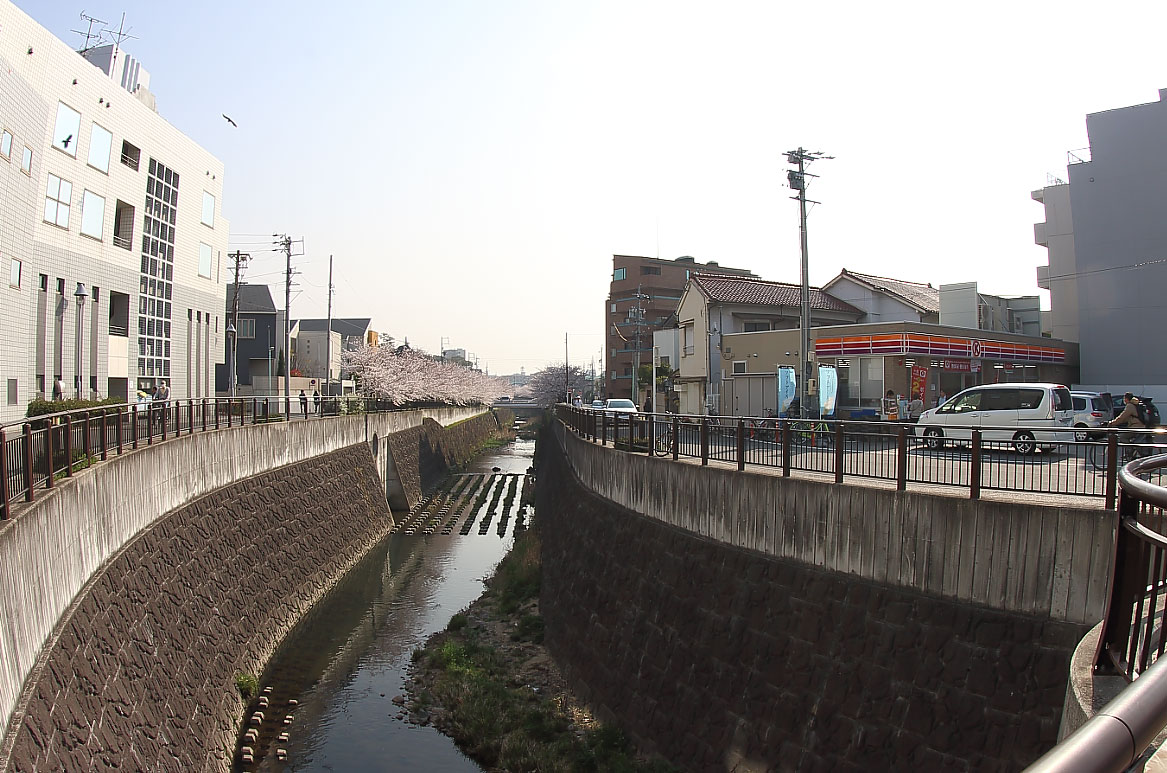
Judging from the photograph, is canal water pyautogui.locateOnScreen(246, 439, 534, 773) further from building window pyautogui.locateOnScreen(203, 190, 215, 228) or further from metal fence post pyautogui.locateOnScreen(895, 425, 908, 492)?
building window pyautogui.locateOnScreen(203, 190, 215, 228)

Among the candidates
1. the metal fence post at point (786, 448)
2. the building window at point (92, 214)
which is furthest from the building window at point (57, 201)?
the metal fence post at point (786, 448)

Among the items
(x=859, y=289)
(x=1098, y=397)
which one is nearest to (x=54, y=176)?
(x=1098, y=397)

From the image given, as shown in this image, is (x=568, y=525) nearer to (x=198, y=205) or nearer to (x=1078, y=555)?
(x=1078, y=555)

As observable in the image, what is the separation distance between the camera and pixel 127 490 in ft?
40.2

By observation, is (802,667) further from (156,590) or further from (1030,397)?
(1030,397)

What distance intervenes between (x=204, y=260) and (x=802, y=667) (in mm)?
A: 34642

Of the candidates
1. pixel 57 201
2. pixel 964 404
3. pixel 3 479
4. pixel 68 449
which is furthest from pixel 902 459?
pixel 57 201

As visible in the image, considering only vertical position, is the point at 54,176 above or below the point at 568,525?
above

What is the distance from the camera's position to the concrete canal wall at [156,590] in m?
7.63

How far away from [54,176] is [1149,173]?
40029 millimetres

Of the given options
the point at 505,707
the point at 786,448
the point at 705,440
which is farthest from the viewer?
the point at 505,707

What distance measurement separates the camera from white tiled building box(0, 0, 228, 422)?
20.3 m

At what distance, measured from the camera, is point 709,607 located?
35.4 ft

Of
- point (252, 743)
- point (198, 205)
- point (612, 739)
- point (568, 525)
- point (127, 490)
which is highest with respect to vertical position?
point (198, 205)
